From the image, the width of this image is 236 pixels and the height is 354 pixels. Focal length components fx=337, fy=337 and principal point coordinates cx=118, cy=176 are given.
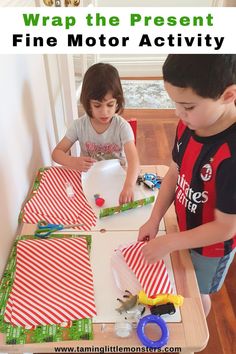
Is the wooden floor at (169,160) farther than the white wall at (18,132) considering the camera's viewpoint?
Yes

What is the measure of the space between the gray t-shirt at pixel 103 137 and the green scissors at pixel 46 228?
38 cm

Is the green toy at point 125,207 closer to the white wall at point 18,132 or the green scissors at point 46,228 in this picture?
the green scissors at point 46,228

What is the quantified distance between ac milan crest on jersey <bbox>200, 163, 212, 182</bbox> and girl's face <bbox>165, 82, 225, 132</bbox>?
3.6 inches

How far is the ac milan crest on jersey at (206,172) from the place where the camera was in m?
0.70

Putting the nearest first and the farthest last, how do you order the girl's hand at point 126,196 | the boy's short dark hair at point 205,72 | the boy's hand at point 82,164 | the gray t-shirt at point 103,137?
the boy's short dark hair at point 205,72 → the girl's hand at point 126,196 → the boy's hand at point 82,164 → the gray t-shirt at point 103,137

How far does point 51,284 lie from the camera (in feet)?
2.38

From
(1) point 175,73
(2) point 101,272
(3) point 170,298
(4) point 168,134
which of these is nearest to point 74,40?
(1) point 175,73

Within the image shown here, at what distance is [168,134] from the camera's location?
246 cm

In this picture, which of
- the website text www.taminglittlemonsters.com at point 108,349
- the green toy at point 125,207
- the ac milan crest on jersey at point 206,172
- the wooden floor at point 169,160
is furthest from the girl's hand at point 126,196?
the wooden floor at point 169,160

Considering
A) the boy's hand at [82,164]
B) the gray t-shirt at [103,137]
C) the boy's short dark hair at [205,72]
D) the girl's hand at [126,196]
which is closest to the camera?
the boy's short dark hair at [205,72]

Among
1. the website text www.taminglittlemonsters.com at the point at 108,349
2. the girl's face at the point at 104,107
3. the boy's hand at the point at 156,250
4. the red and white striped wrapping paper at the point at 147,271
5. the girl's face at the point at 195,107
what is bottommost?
the website text www.taminglittlemonsters.com at the point at 108,349

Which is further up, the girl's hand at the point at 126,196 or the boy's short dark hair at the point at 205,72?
the boy's short dark hair at the point at 205,72

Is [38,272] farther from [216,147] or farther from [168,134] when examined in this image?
[168,134]

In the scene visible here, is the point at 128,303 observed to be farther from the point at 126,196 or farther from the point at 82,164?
the point at 82,164
